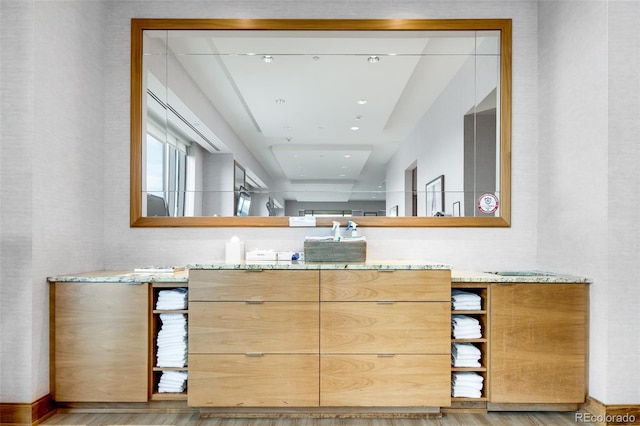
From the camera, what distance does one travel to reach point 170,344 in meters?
2.29

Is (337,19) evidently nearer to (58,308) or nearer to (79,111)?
(79,111)

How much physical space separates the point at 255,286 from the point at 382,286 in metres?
0.68

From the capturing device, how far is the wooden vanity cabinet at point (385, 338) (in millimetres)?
2197

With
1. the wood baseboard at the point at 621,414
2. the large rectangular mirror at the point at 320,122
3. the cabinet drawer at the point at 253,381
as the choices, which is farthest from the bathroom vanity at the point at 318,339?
the large rectangular mirror at the point at 320,122

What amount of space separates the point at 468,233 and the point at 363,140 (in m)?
0.94

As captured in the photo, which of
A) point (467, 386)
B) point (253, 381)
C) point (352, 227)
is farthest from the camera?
point (352, 227)

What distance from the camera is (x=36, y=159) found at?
2.14 meters

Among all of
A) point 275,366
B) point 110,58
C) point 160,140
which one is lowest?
point 275,366

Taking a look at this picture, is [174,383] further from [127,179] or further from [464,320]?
[464,320]

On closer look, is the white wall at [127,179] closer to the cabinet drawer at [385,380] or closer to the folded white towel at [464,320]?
the folded white towel at [464,320]

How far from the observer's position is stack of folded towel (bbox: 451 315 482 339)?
2.31m

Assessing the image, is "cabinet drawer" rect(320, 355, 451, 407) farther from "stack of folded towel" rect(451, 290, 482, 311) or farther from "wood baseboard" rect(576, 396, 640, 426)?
"wood baseboard" rect(576, 396, 640, 426)

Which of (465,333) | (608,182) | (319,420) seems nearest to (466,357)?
(465,333)

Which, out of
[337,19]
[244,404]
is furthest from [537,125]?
[244,404]
